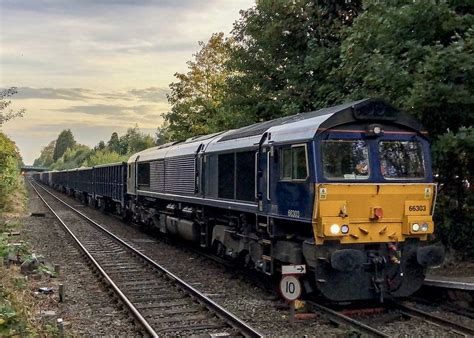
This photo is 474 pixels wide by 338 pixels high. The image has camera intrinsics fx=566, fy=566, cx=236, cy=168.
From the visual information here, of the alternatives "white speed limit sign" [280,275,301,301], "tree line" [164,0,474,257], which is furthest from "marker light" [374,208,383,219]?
"tree line" [164,0,474,257]

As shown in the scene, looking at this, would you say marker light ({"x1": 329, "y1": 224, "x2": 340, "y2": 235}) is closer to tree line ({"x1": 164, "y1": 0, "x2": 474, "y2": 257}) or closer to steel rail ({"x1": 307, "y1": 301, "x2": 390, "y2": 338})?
steel rail ({"x1": 307, "y1": 301, "x2": 390, "y2": 338})

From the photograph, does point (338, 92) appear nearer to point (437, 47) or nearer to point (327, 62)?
point (327, 62)

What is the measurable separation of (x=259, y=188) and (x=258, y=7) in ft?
39.1

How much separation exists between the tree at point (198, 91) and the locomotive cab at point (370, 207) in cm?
2730

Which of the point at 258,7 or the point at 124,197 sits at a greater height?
the point at 258,7

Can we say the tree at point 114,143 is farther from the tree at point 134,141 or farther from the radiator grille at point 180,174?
the radiator grille at point 180,174

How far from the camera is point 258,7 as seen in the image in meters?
21.1

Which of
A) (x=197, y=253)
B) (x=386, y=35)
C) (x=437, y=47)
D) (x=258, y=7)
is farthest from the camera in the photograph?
(x=258, y=7)

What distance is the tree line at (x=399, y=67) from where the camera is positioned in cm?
1038

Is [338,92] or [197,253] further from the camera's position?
[197,253]

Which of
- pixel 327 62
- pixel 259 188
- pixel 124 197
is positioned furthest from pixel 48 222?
pixel 259 188

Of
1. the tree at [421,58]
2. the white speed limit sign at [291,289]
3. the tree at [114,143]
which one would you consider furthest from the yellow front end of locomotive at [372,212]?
the tree at [114,143]

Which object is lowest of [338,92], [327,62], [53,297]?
[53,297]

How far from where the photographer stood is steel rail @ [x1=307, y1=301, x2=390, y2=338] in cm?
799
